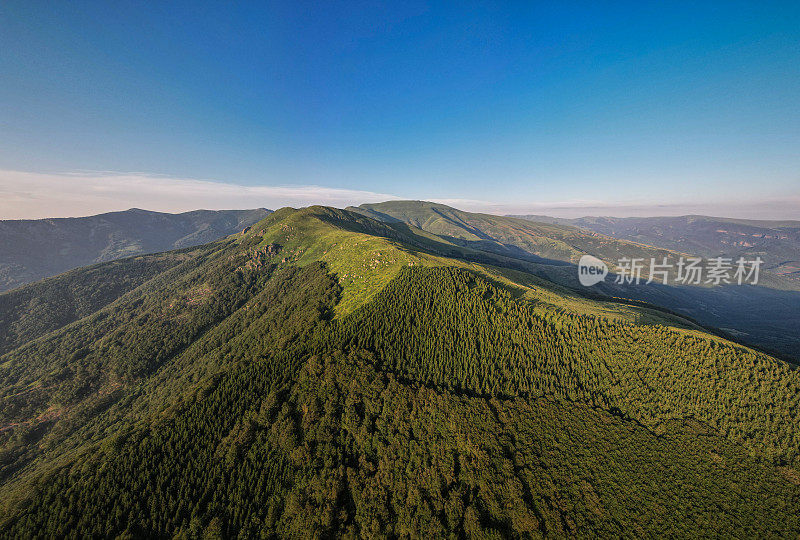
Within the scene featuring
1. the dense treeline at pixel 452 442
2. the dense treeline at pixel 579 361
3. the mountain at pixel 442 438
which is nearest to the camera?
the dense treeline at pixel 452 442

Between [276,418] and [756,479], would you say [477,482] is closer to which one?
[276,418]

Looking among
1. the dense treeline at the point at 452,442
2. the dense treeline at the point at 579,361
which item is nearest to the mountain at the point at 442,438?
the dense treeline at the point at 452,442

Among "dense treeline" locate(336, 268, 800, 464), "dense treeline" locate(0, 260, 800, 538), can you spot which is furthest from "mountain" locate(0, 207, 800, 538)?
"dense treeline" locate(336, 268, 800, 464)

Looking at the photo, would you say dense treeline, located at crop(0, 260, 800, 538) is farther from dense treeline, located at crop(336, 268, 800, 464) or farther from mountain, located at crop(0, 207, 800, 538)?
dense treeline, located at crop(336, 268, 800, 464)

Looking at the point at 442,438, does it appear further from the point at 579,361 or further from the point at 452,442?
the point at 579,361

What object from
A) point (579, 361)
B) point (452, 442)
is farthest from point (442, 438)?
point (579, 361)

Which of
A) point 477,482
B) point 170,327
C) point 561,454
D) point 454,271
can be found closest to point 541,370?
point 561,454

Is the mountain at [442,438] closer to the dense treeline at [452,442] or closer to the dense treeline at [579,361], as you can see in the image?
the dense treeline at [452,442]
